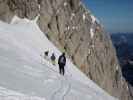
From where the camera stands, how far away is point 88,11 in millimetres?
71750

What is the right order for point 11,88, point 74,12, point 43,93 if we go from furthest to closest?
1. point 74,12
2. point 43,93
3. point 11,88

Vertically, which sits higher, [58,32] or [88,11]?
[88,11]

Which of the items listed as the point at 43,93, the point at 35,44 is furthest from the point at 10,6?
the point at 43,93

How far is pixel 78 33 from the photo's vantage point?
216 ft

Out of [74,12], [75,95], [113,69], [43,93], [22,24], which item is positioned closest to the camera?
[43,93]

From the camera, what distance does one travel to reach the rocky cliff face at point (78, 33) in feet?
183

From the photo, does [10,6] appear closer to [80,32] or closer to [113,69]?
[80,32]

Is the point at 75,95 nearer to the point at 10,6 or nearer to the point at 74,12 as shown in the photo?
the point at 10,6

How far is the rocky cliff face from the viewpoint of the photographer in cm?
5578

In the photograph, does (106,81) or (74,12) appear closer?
(74,12)

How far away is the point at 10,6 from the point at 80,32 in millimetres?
15432

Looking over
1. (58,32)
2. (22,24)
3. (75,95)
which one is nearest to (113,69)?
(58,32)

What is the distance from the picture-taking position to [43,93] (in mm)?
19922

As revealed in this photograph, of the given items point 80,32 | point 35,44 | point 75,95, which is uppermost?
point 80,32
